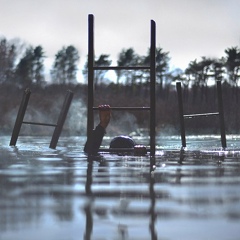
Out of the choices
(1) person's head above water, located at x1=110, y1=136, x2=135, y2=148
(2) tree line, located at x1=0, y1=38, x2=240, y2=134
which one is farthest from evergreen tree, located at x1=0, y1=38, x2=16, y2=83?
(1) person's head above water, located at x1=110, y1=136, x2=135, y2=148

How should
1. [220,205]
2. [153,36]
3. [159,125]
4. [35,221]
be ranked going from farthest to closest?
[159,125]
[153,36]
[220,205]
[35,221]

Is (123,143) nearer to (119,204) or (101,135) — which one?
(101,135)

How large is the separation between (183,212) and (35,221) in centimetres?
77

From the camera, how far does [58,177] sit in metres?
6.11

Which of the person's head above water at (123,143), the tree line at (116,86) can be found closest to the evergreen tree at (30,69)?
the tree line at (116,86)

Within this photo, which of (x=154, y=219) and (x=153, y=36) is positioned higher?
(x=153, y=36)

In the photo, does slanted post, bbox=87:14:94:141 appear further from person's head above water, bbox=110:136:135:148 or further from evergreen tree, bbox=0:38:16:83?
evergreen tree, bbox=0:38:16:83

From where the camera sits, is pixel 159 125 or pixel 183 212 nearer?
pixel 183 212

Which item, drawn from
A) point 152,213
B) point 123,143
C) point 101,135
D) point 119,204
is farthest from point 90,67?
point 152,213

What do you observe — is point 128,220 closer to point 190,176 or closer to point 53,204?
point 53,204

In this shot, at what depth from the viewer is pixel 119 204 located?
4051 millimetres

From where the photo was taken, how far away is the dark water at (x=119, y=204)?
3.01m

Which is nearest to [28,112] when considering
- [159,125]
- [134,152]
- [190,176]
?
[159,125]

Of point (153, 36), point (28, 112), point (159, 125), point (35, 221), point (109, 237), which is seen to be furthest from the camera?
point (28, 112)
